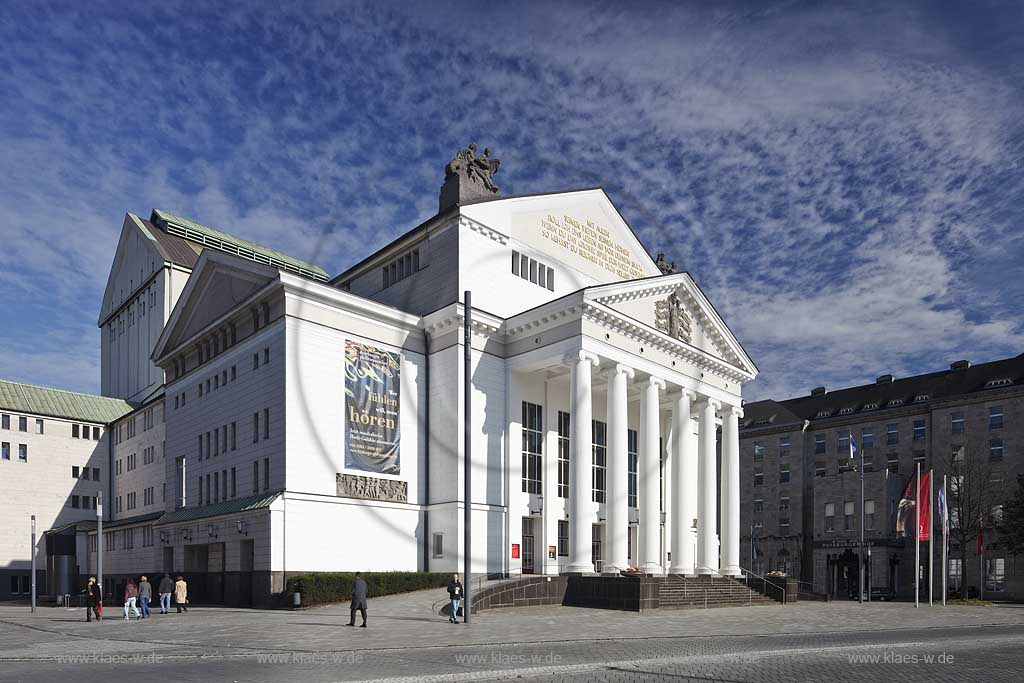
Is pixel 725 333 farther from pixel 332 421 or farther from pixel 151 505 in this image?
pixel 151 505

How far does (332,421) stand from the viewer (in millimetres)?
45969

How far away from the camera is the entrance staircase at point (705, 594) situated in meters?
43.8

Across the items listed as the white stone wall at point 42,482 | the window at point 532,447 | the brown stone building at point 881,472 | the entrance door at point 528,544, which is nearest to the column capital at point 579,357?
the window at point 532,447

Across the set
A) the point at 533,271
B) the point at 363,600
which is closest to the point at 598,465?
the point at 533,271

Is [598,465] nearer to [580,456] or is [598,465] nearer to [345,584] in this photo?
[580,456]

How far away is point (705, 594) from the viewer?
46219 mm

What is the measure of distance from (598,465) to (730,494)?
992 cm

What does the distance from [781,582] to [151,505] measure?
46705 mm

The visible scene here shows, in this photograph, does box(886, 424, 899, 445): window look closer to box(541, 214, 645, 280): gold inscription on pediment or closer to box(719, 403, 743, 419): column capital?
box(719, 403, 743, 419): column capital

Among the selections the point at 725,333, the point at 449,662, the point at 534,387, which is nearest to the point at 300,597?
the point at 534,387

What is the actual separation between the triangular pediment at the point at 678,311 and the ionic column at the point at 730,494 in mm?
3692

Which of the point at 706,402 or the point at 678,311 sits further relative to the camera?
the point at 706,402

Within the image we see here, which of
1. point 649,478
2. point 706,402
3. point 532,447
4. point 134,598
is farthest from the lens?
point 706,402

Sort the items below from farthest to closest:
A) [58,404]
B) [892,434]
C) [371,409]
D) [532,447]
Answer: [892,434] < [58,404] < [532,447] < [371,409]
